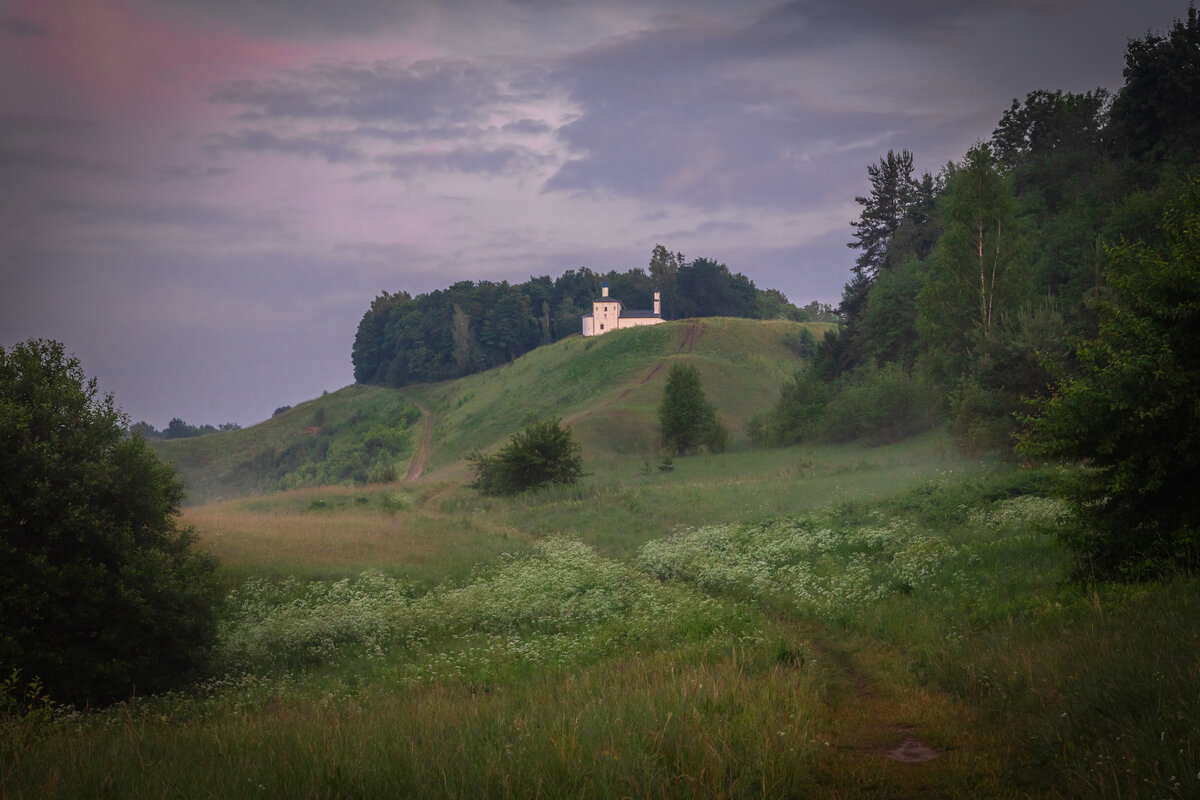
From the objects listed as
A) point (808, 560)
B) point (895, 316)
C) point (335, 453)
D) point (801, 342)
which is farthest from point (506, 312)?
point (808, 560)

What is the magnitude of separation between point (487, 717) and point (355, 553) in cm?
1716

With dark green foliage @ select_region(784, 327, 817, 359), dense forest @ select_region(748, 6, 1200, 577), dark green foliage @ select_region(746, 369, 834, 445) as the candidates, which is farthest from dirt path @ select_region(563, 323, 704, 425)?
dense forest @ select_region(748, 6, 1200, 577)

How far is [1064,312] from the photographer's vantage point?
37219 mm

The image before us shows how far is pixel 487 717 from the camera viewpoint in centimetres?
666

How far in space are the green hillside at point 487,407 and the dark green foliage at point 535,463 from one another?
108 feet

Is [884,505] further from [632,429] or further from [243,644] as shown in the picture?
[632,429]

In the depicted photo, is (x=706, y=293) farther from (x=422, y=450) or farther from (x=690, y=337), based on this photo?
(x=422, y=450)

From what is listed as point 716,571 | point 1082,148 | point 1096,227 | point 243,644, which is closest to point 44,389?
point 243,644

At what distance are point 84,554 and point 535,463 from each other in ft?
93.1

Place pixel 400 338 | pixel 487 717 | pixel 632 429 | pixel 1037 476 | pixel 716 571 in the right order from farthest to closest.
A: 1. pixel 400 338
2. pixel 632 429
3. pixel 1037 476
4. pixel 716 571
5. pixel 487 717

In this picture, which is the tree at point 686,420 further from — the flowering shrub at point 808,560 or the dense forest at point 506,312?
the dense forest at point 506,312

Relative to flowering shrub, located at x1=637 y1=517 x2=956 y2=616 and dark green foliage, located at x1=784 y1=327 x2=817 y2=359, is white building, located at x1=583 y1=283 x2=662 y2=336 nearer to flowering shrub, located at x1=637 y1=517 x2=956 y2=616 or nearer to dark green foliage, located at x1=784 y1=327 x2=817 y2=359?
dark green foliage, located at x1=784 y1=327 x2=817 y2=359

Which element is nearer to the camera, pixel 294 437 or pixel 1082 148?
pixel 1082 148

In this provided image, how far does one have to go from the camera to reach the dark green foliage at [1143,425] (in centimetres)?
866
